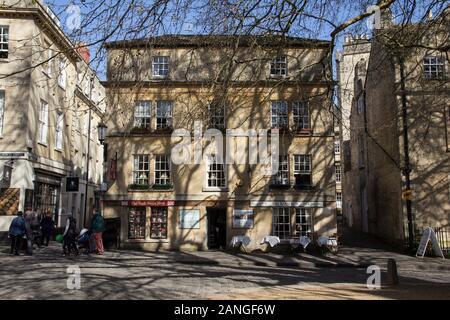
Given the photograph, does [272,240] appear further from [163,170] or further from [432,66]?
[432,66]

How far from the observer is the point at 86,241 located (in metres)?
19.2

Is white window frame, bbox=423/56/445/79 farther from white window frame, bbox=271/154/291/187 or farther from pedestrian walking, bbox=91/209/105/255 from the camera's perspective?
pedestrian walking, bbox=91/209/105/255

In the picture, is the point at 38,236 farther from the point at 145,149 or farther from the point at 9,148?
the point at 145,149

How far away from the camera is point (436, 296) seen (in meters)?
9.01

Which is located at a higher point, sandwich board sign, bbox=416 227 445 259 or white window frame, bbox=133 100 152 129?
white window frame, bbox=133 100 152 129

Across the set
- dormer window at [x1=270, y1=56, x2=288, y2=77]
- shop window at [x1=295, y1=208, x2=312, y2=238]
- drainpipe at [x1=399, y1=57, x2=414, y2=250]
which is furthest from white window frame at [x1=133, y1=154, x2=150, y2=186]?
drainpipe at [x1=399, y1=57, x2=414, y2=250]

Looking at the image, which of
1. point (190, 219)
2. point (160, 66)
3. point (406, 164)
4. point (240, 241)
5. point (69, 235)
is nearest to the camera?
point (69, 235)

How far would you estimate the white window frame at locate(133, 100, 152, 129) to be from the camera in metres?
23.4

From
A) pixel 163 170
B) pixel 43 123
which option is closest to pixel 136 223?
pixel 163 170

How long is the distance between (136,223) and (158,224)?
1.16 m

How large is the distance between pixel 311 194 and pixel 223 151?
16.5 ft

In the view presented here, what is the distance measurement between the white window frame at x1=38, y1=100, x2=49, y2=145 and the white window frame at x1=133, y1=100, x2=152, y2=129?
496 centimetres

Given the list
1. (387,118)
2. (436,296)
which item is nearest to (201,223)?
(387,118)
